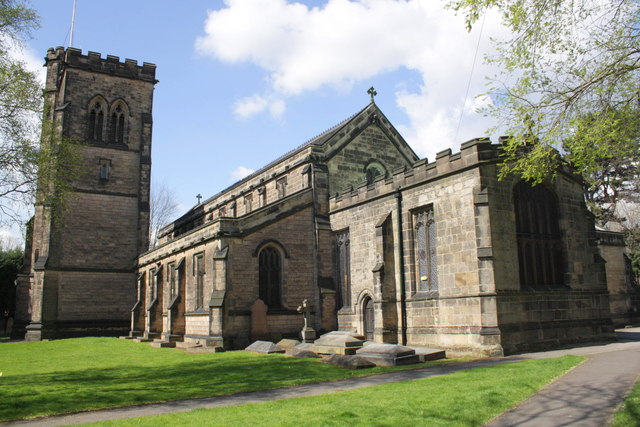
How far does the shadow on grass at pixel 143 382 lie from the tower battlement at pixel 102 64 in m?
28.0

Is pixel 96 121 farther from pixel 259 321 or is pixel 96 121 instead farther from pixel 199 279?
pixel 259 321

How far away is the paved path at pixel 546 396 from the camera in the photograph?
7840 millimetres

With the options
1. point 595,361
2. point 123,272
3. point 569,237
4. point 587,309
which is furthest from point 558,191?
point 123,272

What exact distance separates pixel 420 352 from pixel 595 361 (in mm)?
5087

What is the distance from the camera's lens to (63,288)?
34031 millimetres

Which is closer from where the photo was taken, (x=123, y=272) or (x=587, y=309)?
(x=587, y=309)

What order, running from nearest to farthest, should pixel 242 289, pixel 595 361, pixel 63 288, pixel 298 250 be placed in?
pixel 595 361 → pixel 242 289 → pixel 298 250 → pixel 63 288

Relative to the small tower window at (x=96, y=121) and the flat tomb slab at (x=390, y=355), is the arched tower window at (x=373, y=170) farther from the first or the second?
the small tower window at (x=96, y=121)

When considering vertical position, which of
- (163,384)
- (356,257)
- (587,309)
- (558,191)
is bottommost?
(163,384)

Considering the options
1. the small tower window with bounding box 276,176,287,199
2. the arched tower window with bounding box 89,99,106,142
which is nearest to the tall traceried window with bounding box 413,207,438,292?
the small tower window with bounding box 276,176,287,199

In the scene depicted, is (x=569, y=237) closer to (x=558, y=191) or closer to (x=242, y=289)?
(x=558, y=191)

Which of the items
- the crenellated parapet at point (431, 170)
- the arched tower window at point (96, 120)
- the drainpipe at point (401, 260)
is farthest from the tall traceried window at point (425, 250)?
the arched tower window at point (96, 120)

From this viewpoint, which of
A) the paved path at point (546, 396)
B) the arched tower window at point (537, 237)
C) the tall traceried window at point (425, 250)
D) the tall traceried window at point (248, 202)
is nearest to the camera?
the paved path at point (546, 396)

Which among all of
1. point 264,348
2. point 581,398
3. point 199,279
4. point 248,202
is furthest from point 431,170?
point 248,202
